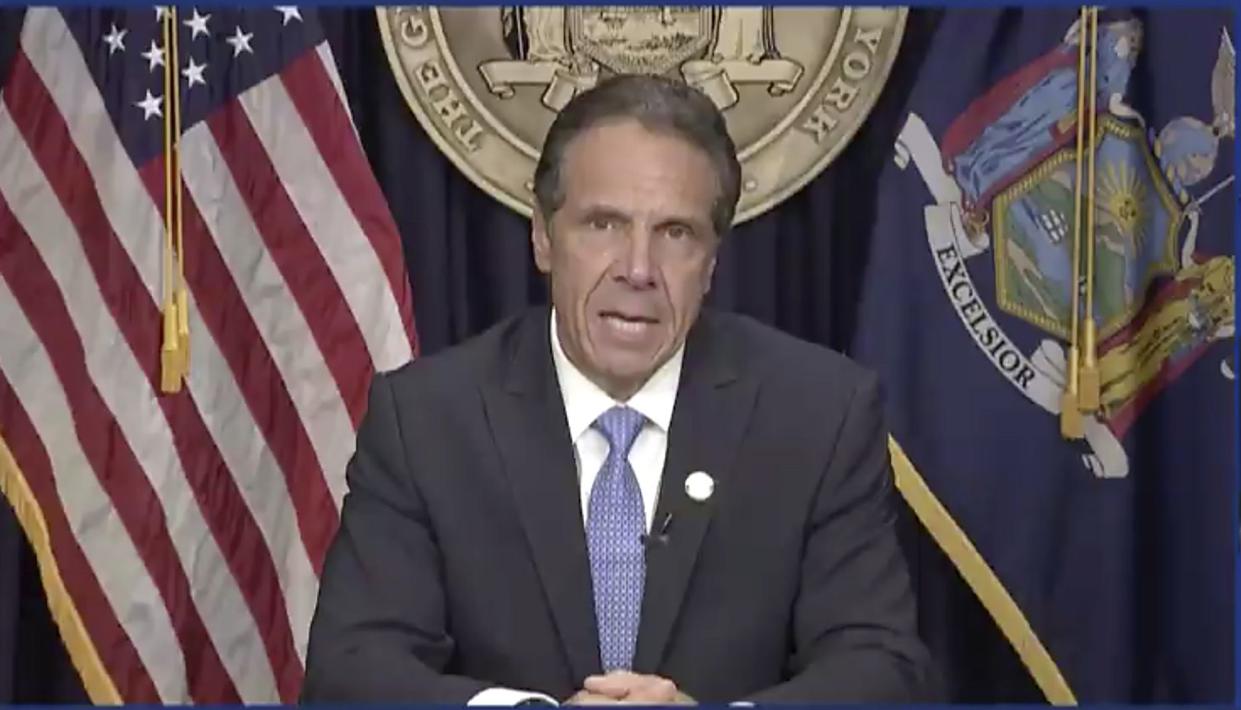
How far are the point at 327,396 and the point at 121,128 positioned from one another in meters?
0.60

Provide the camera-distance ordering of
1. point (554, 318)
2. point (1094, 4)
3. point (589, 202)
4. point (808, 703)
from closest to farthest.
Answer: point (808, 703) → point (589, 202) → point (554, 318) → point (1094, 4)

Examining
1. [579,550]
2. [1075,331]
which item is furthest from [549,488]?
[1075,331]

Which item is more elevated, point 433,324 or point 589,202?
point 589,202

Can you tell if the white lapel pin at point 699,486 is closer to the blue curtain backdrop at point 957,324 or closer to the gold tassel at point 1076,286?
the blue curtain backdrop at point 957,324

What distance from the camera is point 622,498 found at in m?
1.90

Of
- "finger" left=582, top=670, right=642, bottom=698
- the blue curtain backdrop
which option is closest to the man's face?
"finger" left=582, top=670, right=642, bottom=698

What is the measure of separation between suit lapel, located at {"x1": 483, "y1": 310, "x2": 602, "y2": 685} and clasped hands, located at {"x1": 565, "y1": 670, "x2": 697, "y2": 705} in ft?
0.36

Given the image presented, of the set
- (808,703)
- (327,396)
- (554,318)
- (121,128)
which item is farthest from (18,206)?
(808,703)

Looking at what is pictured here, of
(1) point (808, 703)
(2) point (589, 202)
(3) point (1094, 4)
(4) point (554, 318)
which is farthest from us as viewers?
(3) point (1094, 4)

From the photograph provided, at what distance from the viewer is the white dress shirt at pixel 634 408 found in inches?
75.8

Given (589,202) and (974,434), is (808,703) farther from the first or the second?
(974,434)

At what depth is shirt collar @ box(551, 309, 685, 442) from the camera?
6.39 ft

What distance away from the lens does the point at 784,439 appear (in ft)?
6.32

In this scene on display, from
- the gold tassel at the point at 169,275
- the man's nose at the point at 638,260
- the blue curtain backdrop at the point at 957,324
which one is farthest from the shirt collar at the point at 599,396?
the gold tassel at the point at 169,275
